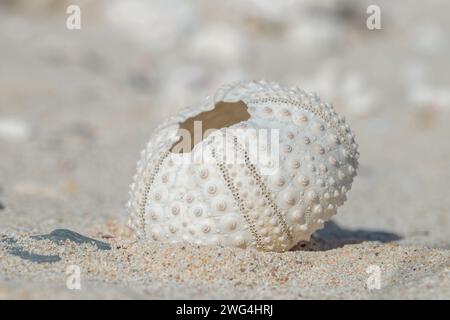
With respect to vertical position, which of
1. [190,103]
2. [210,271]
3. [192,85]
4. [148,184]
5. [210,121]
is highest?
[192,85]

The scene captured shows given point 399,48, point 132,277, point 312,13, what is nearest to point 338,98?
point 399,48

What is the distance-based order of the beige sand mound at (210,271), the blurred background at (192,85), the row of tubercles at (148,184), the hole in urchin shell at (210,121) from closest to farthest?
the beige sand mound at (210,271)
the row of tubercles at (148,184)
the hole in urchin shell at (210,121)
the blurred background at (192,85)

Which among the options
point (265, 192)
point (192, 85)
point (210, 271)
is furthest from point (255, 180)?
point (192, 85)

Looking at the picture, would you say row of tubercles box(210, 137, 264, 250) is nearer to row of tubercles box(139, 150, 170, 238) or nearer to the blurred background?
row of tubercles box(139, 150, 170, 238)

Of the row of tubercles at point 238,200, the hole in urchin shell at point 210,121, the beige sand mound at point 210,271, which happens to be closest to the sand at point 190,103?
the beige sand mound at point 210,271

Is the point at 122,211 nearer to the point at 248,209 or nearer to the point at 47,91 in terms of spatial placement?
the point at 248,209

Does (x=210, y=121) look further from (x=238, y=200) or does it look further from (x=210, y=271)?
(x=210, y=271)

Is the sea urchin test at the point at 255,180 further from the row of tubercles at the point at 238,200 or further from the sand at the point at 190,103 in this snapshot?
the sand at the point at 190,103
